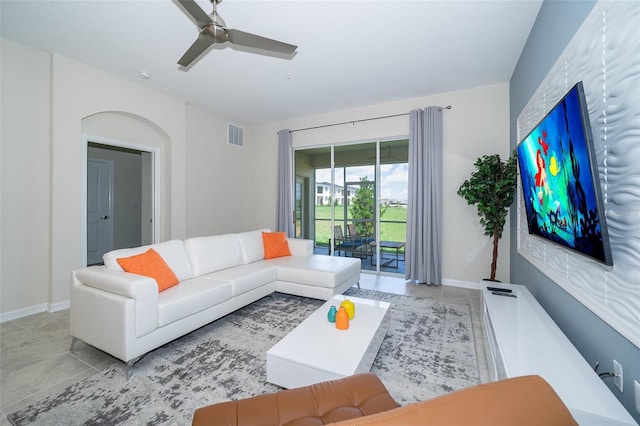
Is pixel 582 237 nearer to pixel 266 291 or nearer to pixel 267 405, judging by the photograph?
pixel 267 405

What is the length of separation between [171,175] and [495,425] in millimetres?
4874

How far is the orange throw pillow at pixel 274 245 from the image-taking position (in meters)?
3.88

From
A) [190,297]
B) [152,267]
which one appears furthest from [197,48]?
[190,297]

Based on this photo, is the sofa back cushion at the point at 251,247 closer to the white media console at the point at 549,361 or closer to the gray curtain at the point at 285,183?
the gray curtain at the point at 285,183

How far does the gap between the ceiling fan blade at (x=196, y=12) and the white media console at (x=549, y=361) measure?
2.71m

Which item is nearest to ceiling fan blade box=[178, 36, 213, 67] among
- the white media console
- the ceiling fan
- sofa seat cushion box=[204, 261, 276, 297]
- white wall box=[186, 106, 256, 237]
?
the ceiling fan

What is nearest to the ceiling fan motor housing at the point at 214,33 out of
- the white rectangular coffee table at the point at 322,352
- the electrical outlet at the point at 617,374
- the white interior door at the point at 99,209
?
the white rectangular coffee table at the point at 322,352

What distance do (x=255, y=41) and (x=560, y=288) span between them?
2895 millimetres

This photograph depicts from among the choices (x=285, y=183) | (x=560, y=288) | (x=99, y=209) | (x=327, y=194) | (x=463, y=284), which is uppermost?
(x=285, y=183)

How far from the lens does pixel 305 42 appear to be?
2828 millimetres

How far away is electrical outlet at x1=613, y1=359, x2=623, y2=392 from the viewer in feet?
3.92

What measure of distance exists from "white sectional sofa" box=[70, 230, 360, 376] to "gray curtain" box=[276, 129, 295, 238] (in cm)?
141

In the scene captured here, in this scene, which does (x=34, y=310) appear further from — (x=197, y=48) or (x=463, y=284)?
(x=463, y=284)

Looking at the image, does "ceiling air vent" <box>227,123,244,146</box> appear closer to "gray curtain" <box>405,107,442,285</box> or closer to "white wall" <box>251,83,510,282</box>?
"white wall" <box>251,83,510,282</box>
